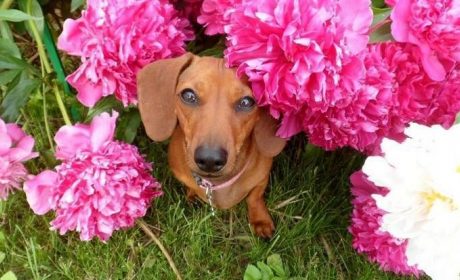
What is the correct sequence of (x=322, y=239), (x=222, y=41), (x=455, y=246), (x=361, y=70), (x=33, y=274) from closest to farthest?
1. (x=455, y=246)
2. (x=361, y=70)
3. (x=222, y=41)
4. (x=33, y=274)
5. (x=322, y=239)

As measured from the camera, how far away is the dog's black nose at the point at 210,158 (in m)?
1.28

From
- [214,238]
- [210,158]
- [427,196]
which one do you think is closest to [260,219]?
[214,238]

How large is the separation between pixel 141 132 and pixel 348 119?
902mm

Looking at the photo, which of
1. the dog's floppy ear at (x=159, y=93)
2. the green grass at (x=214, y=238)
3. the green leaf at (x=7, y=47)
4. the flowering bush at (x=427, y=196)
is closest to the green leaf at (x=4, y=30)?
the green leaf at (x=7, y=47)

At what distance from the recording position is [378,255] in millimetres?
1431

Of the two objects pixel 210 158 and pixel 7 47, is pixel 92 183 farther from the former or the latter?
pixel 7 47

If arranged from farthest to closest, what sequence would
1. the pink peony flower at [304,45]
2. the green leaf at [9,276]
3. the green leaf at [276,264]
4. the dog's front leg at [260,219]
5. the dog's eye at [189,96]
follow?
the dog's front leg at [260,219]
the green leaf at [276,264]
the green leaf at [9,276]
the dog's eye at [189,96]
the pink peony flower at [304,45]

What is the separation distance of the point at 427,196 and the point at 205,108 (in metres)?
0.68

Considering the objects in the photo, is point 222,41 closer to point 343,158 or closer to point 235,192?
point 235,192

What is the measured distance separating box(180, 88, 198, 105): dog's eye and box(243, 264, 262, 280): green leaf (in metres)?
0.53

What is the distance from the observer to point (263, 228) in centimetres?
177

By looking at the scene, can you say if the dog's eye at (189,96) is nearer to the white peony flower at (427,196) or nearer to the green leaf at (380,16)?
the green leaf at (380,16)

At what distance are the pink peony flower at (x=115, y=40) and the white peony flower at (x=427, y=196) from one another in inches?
23.7

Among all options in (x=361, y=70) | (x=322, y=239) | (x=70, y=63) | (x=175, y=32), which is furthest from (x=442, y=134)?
(x=70, y=63)
